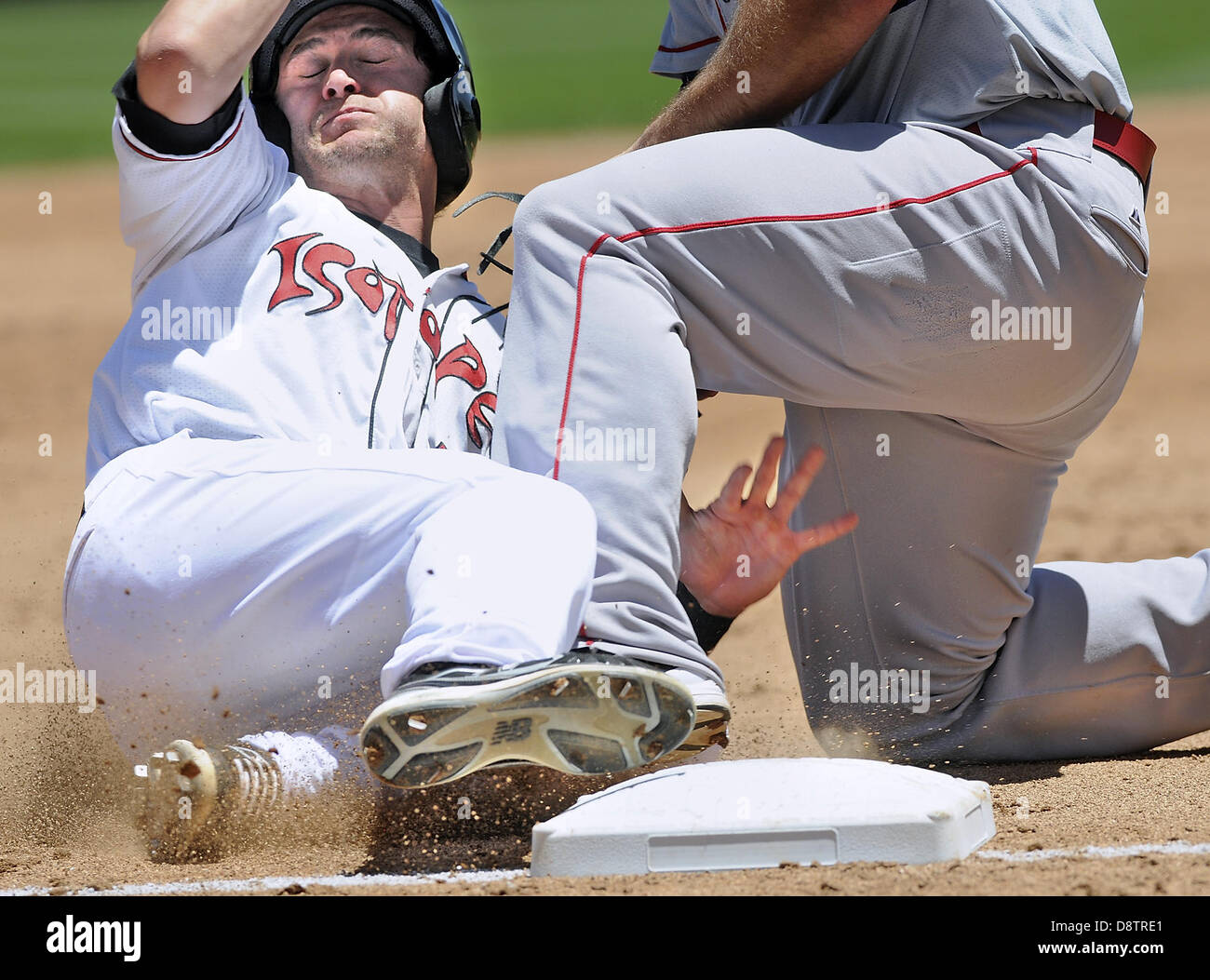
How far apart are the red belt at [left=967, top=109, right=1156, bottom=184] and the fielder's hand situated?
2.42ft

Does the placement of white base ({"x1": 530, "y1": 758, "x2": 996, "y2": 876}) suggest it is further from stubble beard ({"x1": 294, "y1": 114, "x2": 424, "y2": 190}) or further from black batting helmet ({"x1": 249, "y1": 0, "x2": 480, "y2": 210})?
black batting helmet ({"x1": 249, "y1": 0, "x2": 480, "y2": 210})

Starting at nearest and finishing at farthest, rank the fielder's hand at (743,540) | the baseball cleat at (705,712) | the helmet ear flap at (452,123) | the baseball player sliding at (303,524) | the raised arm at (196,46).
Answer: the baseball player sliding at (303,524) → the baseball cleat at (705,712) → the raised arm at (196,46) → the fielder's hand at (743,540) → the helmet ear flap at (452,123)

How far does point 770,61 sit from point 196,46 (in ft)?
3.22

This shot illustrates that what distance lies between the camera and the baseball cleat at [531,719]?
167 cm

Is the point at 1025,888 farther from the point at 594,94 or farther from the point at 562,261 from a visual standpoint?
the point at 594,94

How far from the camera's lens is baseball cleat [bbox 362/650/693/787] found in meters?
1.67

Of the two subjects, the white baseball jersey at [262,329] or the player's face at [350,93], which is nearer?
the white baseball jersey at [262,329]

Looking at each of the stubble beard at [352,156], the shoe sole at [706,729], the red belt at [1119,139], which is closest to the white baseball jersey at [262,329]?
the stubble beard at [352,156]

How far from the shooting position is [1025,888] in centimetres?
162

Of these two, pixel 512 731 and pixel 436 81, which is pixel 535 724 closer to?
pixel 512 731

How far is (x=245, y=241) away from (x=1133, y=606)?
1983mm

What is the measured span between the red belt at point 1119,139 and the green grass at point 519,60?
39.7ft

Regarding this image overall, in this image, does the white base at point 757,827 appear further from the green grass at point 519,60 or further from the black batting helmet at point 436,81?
the green grass at point 519,60

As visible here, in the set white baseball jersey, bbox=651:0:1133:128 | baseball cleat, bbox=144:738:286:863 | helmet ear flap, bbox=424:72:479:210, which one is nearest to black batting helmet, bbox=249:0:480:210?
helmet ear flap, bbox=424:72:479:210
